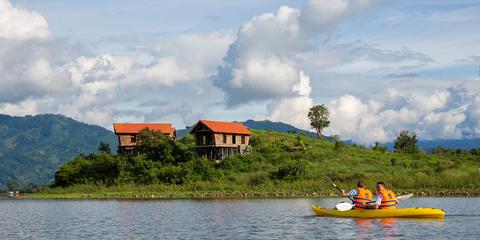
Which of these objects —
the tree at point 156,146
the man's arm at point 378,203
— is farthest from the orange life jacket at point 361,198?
the tree at point 156,146

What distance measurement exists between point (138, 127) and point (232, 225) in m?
67.3

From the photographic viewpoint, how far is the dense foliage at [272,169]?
245 ft

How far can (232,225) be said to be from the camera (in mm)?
40969

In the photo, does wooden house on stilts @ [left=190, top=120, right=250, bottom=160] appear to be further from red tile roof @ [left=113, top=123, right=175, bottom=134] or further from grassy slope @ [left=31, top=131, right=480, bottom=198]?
red tile roof @ [left=113, top=123, right=175, bottom=134]

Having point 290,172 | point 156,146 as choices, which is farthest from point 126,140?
point 290,172

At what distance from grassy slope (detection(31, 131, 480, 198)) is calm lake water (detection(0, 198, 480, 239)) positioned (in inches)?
619

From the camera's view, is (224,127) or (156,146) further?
(224,127)

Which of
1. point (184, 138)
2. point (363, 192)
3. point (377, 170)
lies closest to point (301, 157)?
point (377, 170)

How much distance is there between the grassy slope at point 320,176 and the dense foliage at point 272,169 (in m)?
0.10

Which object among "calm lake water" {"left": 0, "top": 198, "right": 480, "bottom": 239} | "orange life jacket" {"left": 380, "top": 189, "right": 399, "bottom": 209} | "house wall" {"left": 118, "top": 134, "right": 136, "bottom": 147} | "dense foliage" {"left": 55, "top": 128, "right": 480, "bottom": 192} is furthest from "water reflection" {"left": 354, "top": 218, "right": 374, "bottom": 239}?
"house wall" {"left": 118, "top": 134, "right": 136, "bottom": 147}

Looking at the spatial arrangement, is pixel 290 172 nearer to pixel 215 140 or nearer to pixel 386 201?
pixel 215 140

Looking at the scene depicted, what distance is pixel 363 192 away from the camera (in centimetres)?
4328

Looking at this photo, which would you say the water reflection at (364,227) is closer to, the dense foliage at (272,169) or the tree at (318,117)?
the dense foliage at (272,169)

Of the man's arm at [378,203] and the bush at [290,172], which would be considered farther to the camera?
the bush at [290,172]
